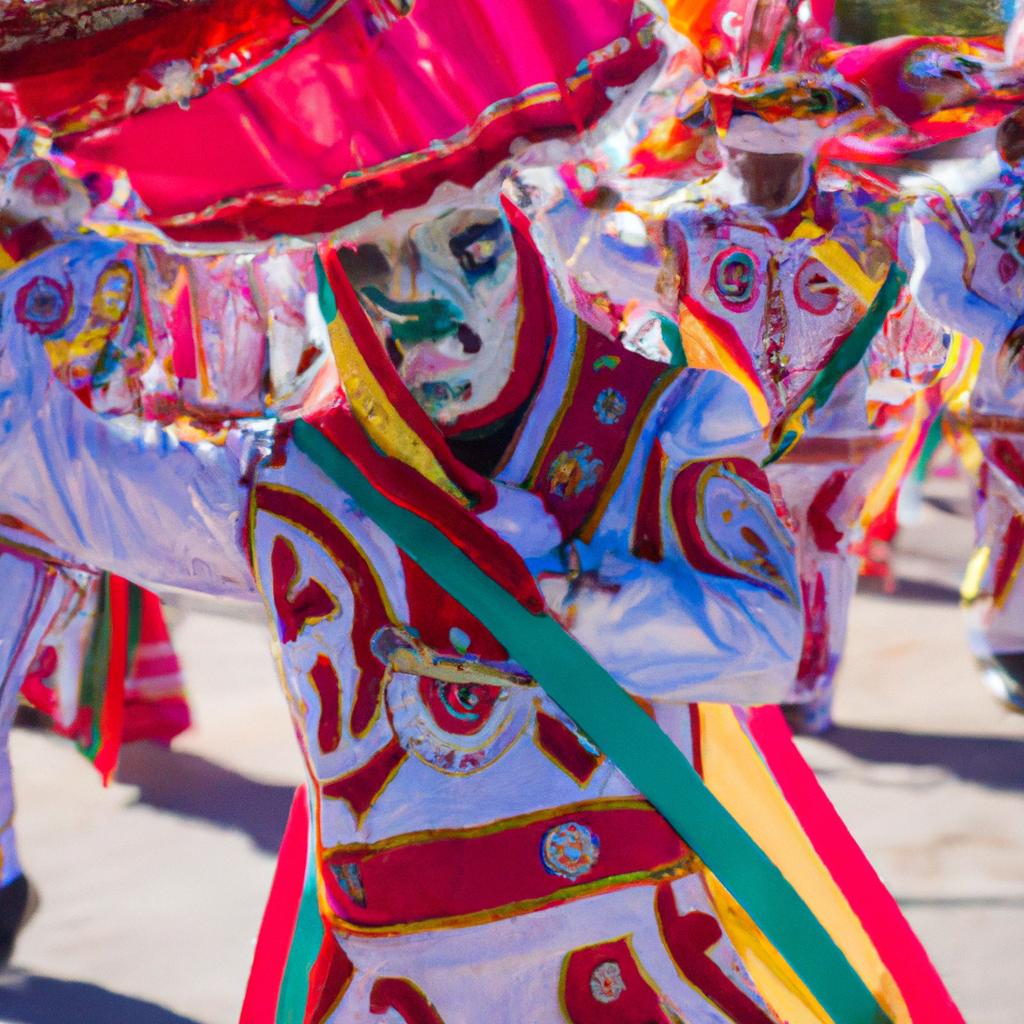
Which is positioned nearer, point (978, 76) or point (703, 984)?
point (703, 984)

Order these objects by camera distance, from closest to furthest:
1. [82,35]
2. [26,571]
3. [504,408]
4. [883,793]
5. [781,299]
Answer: [82,35] < [504,408] < [26,571] < [781,299] < [883,793]

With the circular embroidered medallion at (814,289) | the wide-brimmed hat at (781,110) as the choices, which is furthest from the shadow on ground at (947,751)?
the wide-brimmed hat at (781,110)

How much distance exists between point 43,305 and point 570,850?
78 centimetres

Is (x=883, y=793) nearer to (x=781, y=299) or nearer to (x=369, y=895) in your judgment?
(x=781, y=299)

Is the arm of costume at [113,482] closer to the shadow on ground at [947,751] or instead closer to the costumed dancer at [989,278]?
the costumed dancer at [989,278]

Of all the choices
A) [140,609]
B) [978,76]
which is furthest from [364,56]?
[140,609]

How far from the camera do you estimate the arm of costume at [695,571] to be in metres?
1.27

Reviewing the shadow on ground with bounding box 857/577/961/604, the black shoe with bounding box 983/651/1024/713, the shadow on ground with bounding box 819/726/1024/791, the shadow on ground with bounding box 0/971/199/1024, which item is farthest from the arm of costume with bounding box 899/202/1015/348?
the shadow on ground with bounding box 857/577/961/604

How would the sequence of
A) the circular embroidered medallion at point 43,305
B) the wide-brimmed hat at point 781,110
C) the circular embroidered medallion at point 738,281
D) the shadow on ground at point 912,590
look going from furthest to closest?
the shadow on ground at point 912,590 → the circular embroidered medallion at point 738,281 → the wide-brimmed hat at point 781,110 → the circular embroidered medallion at point 43,305

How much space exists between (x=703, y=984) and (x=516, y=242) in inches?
28.9

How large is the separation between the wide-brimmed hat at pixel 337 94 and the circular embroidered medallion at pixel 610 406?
0.76 ft

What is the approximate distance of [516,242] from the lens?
1.34 metres

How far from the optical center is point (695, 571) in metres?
1.30

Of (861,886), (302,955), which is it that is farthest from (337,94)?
(861,886)
